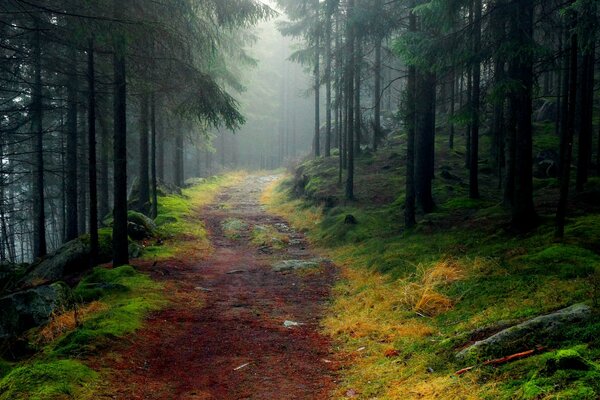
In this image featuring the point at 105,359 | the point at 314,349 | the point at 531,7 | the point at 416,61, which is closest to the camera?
the point at 105,359

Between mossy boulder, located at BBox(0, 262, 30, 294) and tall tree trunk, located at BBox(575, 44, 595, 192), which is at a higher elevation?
tall tree trunk, located at BBox(575, 44, 595, 192)

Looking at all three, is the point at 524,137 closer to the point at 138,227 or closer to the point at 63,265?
the point at 138,227

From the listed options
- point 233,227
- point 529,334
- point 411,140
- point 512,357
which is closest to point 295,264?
point 411,140

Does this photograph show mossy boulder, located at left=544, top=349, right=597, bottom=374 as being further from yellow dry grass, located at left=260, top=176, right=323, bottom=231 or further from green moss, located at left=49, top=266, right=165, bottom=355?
yellow dry grass, located at left=260, top=176, right=323, bottom=231

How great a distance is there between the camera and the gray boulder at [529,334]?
4789 mm

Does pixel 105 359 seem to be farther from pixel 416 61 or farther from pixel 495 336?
pixel 416 61

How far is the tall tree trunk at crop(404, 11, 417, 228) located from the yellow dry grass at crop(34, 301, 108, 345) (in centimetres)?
882

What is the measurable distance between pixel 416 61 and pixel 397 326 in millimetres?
7034

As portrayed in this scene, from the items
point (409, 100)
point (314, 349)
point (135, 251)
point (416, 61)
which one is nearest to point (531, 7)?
point (416, 61)

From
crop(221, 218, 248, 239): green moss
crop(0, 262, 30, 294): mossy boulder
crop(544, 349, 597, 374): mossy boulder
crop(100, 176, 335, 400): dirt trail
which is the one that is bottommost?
crop(0, 262, 30, 294): mossy boulder

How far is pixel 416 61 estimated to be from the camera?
11.1 meters

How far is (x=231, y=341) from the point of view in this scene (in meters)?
7.40

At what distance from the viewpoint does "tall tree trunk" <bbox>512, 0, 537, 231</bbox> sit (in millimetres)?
9938

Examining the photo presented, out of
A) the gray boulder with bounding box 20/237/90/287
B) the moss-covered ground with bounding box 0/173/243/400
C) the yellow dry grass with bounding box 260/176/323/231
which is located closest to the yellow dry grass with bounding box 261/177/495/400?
the moss-covered ground with bounding box 0/173/243/400
